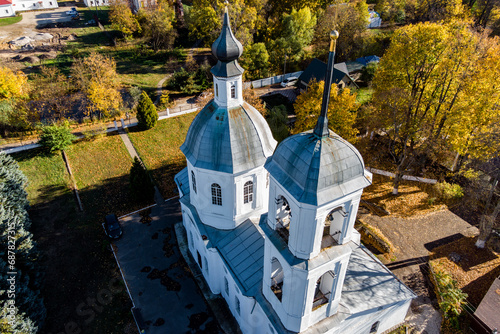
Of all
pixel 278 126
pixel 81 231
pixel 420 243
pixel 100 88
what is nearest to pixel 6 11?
pixel 100 88

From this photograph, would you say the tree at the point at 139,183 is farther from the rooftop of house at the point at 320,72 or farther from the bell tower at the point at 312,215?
the rooftop of house at the point at 320,72

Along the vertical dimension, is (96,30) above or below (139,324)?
above

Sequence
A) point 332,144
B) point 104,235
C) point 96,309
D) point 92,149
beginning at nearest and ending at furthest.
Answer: point 332,144, point 96,309, point 104,235, point 92,149

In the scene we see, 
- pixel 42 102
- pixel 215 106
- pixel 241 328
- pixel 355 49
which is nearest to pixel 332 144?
pixel 215 106

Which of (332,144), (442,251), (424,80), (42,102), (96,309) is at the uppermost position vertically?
(332,144)

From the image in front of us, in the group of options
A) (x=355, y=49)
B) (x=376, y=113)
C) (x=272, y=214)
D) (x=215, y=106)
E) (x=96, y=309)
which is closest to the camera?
(x=272, y=214)

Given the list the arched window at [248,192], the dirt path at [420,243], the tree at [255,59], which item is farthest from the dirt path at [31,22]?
the dirt path at [420,243]

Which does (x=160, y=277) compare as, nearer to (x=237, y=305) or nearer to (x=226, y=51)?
(x=237, y=305)

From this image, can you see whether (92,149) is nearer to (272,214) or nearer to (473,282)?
(272,214)
